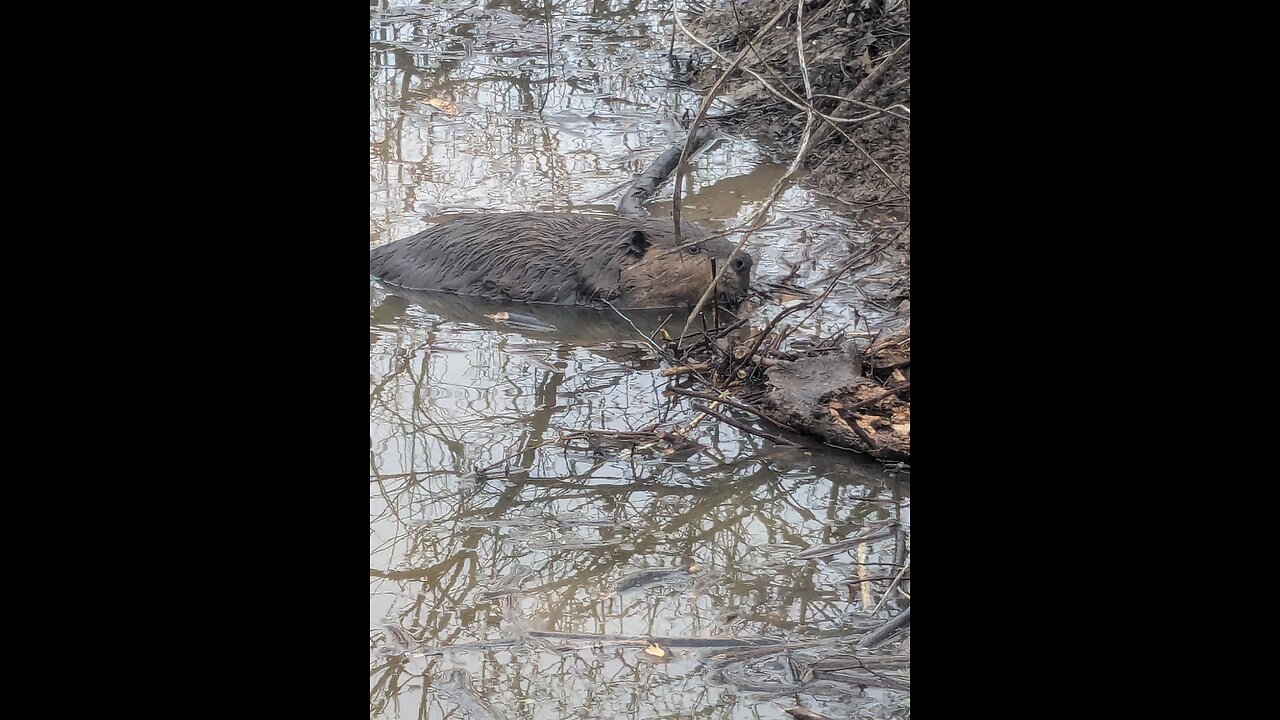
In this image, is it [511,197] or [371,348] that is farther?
[511,197]

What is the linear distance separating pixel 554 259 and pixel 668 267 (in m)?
0.47

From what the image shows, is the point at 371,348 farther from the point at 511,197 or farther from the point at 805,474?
the point at 805,474

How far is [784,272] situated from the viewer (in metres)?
4.32

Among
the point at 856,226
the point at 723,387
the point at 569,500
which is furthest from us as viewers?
the point at 856,226

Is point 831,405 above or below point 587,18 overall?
below

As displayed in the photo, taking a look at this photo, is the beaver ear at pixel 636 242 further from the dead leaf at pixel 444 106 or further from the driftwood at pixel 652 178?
the dead leaf at pixel 444 106

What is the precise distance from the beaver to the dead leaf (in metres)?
0.52

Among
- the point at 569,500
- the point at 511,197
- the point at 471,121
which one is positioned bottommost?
the point at 569,500

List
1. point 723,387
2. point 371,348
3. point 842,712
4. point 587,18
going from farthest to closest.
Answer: point 587,18
point 371,348
point 723,387
point 842,712

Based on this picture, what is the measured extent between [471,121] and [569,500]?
1985mm

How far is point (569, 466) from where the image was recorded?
3.59m

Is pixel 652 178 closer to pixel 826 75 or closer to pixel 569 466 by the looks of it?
pixel 826 75

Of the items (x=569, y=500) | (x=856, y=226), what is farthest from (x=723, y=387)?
(x=856, y=226)

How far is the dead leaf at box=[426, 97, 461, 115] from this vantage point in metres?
4.77
